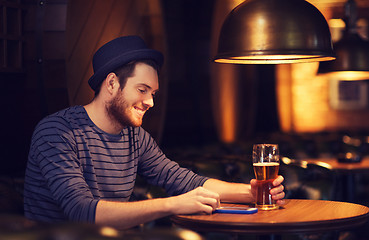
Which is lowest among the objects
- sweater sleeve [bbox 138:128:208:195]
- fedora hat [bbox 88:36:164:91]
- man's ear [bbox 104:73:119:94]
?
sweater sleeve [bbox 138:128:208:195]

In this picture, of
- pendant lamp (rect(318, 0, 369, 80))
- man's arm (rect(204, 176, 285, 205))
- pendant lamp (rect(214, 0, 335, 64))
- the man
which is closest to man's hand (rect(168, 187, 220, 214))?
the man

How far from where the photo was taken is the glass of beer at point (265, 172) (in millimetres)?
1864

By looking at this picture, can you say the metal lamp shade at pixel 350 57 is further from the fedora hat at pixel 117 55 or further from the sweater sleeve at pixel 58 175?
the sweater sleeve at pixel 58 175

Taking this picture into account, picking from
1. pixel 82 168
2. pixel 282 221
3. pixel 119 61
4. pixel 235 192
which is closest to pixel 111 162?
pixel 82 168

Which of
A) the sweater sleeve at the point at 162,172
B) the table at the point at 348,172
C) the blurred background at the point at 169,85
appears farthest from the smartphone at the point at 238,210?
Answer: the table at the point at 348,172

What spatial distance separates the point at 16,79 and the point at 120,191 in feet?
1.72

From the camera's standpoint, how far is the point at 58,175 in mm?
1654

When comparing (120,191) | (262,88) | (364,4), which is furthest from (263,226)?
(364,4)

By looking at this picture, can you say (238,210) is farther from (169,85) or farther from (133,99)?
(169,85)

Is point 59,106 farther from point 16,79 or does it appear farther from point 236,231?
point 236,231

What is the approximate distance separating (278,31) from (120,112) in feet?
1.97

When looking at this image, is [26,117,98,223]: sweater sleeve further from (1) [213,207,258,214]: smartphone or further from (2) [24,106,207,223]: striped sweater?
(1) [213,207,258,214]: smartphone

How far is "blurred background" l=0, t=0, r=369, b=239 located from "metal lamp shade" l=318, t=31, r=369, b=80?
235 mm

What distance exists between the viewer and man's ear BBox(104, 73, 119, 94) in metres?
1.96
